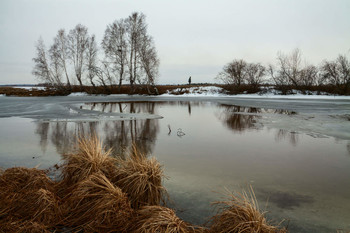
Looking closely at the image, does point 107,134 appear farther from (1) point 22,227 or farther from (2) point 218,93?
(2) point 218,93

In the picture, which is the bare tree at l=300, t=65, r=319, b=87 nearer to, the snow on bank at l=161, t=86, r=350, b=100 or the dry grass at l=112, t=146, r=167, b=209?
the snow on bank at l=161, t=86, r=350, b=100

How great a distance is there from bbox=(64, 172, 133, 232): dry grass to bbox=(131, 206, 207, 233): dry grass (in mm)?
192

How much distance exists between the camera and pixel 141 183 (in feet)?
11.8

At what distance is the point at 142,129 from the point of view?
33.5 feet

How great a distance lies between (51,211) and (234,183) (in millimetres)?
2993

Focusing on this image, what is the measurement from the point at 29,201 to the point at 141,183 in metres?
1.51

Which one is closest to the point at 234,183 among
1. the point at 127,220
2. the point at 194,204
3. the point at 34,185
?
the point at 194,204

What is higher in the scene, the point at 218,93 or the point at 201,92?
the point at 201,92

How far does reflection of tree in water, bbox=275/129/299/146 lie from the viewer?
7992 millimetres

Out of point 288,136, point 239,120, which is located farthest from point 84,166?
point 239,120

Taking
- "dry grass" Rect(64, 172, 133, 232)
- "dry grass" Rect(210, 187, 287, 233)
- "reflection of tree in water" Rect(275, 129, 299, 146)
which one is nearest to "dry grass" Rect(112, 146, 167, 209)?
"dry grass" Rect(64, 172, 133, 232)

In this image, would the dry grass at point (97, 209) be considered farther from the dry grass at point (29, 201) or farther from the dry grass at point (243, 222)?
the dry grass at point (243, 222)

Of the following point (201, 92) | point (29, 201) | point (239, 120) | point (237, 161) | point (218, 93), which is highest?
point (201, 92)

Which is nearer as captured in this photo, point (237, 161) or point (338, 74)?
point (237, 161)
